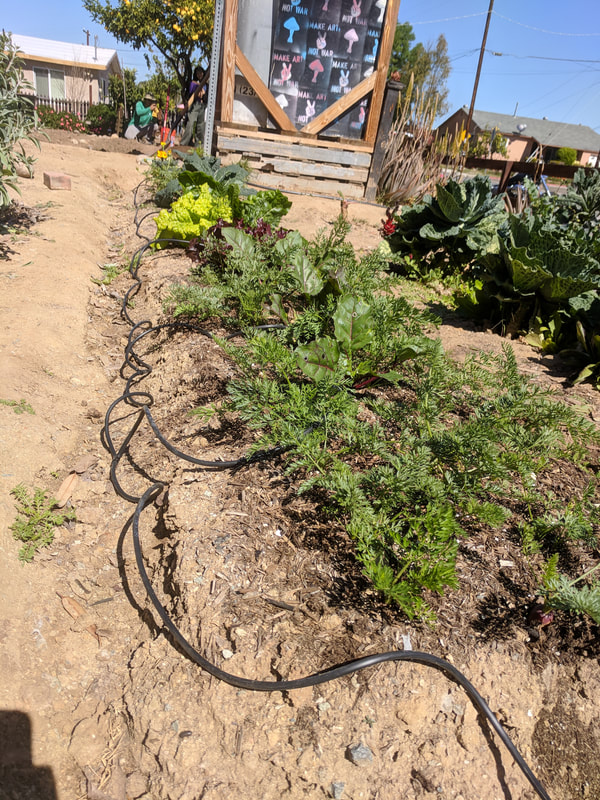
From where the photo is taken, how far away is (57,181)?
6656 mm

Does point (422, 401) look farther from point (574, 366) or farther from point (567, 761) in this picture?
point (574, 366)

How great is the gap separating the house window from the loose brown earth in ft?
103

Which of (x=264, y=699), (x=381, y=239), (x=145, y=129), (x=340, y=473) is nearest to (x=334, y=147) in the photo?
(x=381, y=239)

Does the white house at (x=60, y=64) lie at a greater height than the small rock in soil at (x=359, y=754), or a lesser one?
greater

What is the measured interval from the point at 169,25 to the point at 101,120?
468 cm

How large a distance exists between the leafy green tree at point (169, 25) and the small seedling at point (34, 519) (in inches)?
693

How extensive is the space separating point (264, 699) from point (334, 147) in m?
8.10

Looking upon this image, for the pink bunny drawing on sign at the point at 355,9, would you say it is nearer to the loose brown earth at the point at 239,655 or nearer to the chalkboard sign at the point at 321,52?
the chalkboard sign at the point at 321,52

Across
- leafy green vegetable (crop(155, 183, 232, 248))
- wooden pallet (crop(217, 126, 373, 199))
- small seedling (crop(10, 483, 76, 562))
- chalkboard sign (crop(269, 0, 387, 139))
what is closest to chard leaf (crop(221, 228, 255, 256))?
leafy green vegetable (crop(155, 183, 232, 248))

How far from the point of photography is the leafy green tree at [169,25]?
15.9 m

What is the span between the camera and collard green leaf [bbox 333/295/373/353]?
8.81 feet

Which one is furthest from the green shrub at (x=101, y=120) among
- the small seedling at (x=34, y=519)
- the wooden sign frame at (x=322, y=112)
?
the small seedling at (x=34, y=519)

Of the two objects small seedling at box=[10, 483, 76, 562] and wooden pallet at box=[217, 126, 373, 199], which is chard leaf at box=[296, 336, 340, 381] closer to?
small seedling at box=[10, 483, 76, 562]

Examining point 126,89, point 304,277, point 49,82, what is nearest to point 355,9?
point 304,277
